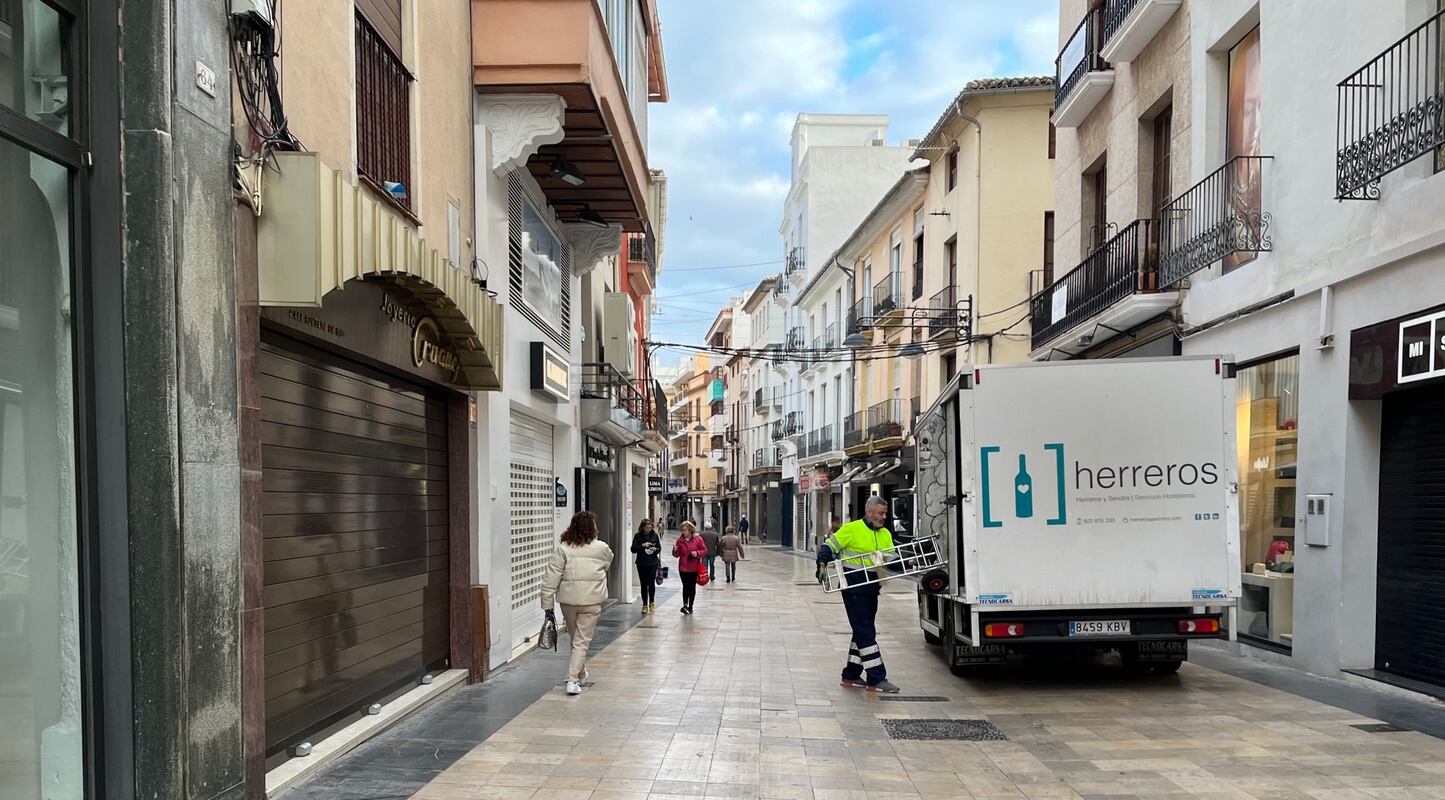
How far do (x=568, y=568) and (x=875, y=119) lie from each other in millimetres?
43537

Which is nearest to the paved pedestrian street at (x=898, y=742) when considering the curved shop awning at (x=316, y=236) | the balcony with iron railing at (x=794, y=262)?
the curved shop awning at (x=316, y=236)

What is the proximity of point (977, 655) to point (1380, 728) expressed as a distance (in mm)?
3448

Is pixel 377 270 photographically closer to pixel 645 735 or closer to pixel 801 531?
pixel 645 735

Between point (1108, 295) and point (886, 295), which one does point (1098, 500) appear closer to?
point (1108, 295)

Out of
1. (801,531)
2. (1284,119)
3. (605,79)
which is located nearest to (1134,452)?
(1284,119)

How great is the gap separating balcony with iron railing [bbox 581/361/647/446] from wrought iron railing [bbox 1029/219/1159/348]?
25.0 ft

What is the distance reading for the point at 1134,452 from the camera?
360 inches

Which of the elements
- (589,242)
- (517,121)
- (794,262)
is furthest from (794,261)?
(517,121)

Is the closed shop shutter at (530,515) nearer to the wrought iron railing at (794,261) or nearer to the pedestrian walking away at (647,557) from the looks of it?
the pedestrian walking away at (647,557)

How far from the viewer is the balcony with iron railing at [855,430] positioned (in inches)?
1411

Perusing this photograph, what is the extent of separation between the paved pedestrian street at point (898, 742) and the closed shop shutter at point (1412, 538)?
0.52 metres

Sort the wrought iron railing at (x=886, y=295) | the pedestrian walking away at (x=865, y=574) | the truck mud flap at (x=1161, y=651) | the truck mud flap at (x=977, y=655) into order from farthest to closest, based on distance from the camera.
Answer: the wrought iron railing at (x=886, y=295)
the truck mud flap at (x=977, y=655)
the truck mud flap at (x=1161, y=651)
the pedestrian walking away at (x=865, y=574)

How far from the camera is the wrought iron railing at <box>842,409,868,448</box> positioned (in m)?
35.9

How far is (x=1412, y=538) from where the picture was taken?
30.4ft
